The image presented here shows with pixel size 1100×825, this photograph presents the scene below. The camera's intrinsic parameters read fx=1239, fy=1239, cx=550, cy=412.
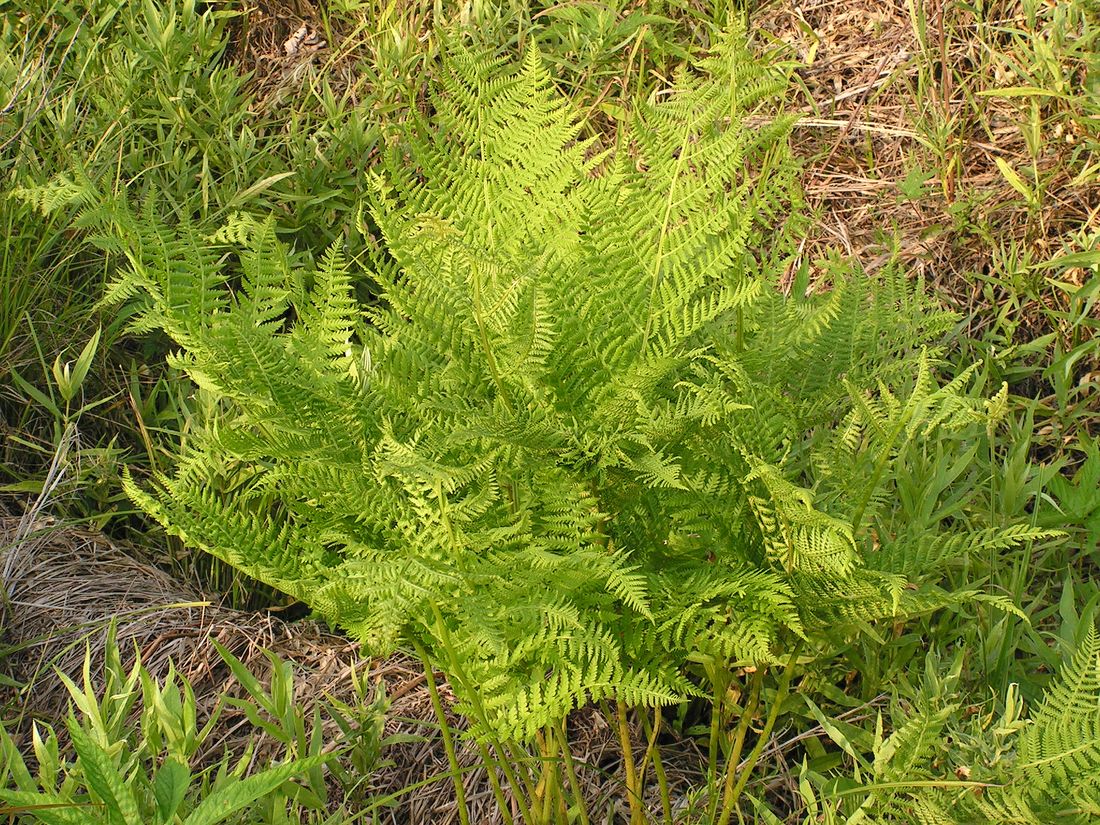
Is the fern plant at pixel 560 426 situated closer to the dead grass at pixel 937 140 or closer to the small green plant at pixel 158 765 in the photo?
the small green plant at pixel 158 765

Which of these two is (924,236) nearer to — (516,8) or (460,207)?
(516,8)

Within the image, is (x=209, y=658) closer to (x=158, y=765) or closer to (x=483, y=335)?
(x=158, y=765)

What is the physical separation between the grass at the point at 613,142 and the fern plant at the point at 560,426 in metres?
0.67

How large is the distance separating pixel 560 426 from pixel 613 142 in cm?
198

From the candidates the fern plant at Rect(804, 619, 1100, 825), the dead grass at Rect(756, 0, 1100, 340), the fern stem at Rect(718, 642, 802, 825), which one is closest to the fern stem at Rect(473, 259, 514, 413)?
the fern stem at Rect(718, 642, 802, 825)

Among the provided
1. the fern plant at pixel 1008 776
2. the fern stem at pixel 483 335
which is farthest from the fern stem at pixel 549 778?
the fern stem at pixel 483 335

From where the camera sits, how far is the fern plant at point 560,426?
4.58 ft

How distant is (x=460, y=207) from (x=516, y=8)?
191 cm

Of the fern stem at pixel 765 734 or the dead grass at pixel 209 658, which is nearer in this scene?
the fern stem at pixel 765 734

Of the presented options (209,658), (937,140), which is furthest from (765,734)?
(937,140)

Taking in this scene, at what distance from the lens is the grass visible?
2393 millimetres

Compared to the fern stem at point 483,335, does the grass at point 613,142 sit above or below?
below

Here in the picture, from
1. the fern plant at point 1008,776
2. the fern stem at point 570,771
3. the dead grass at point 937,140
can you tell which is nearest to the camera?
the fern plant at point 1008,776

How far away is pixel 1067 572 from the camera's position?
7.65 feet
